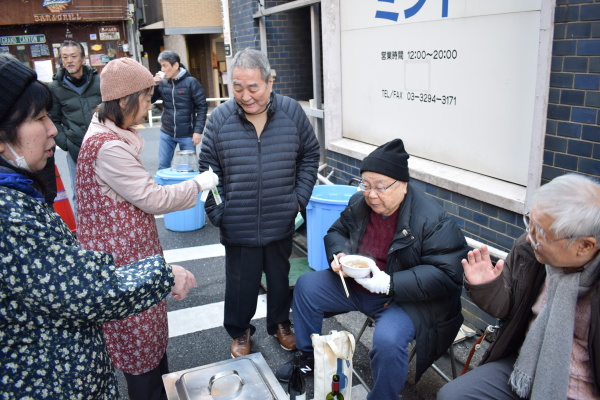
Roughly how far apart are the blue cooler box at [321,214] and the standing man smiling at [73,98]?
2694 mm

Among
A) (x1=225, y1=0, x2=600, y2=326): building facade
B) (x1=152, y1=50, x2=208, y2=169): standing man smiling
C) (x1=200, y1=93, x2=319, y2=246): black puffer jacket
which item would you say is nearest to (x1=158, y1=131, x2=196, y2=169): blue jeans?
(x1=152, y1=50, x2=208, y2=169): standing man smiling

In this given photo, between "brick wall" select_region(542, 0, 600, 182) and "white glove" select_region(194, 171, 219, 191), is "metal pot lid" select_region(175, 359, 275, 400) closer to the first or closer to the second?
"white glove" select_region(194, 171, 219, 191)

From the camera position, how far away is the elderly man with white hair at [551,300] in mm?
1917

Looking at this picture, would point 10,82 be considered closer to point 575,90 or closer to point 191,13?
point 575,90

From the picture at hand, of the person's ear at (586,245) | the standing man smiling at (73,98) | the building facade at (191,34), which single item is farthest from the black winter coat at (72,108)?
the building facade at (191,34)

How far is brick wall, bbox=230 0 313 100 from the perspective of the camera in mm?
6906

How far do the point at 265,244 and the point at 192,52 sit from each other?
19.5 meters

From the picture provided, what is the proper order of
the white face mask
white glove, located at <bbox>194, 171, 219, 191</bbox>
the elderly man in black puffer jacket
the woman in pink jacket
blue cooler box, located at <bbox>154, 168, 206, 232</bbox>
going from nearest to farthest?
the white face mask → the woman in pink jacket → white glove, located at <bbox>194, 171, 219, 191</bbox> → the elderly man in black puffer jacket → blue cooler box, located at <bbox>154, 168, 206, 232</bbox>

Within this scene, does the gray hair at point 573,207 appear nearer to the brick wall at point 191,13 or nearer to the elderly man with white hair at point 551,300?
the elderly man with white hair at point 551,300

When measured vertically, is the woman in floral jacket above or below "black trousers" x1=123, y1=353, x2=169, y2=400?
above

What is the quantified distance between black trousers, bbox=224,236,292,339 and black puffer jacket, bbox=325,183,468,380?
0.89m

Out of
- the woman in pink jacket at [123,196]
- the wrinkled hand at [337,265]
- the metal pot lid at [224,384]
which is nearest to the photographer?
the metal pot lid at [224,384]

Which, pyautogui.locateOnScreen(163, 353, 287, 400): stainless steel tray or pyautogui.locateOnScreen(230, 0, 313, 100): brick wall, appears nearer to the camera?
pyautogui.locateOnScreen(163, 353, 287, 400): stainless steel tray

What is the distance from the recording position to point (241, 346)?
342 cm
